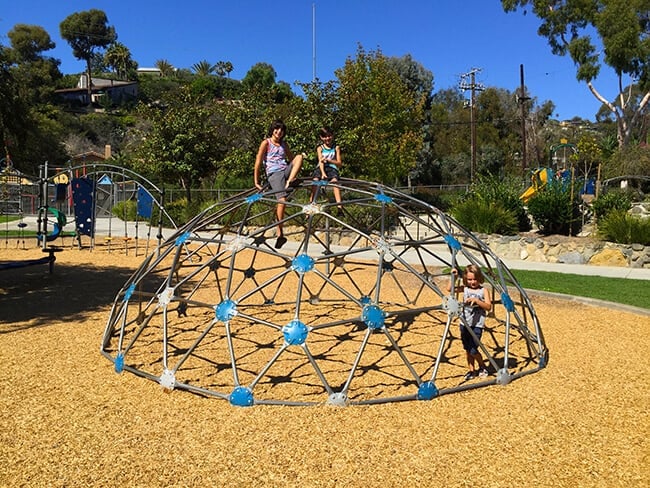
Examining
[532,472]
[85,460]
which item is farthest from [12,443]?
[532,472]

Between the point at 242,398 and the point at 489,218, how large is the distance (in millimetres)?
13561

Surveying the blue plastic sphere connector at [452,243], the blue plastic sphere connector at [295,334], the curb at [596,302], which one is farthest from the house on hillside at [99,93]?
the blue plastic sphere connector at [295,334]

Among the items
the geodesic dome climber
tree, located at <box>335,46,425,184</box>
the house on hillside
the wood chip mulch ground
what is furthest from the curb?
the house on hillside

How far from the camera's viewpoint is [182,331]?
690 cm

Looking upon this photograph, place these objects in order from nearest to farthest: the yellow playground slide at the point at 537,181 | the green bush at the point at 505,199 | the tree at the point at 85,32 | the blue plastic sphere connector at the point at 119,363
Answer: the blue plastic sphere connector at the point at 119,363
the green bush at the point at 505,199
the yellow playground slide at the point at 537,181
the tree at the point at 85,32

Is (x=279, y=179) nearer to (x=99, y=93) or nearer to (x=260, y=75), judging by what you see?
Result: (x=260, y=75)

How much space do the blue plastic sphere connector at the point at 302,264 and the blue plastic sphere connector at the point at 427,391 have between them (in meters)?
1.38

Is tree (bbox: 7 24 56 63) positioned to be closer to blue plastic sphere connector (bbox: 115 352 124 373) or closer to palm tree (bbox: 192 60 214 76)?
palm tree (bbox: 192 60 214 76)

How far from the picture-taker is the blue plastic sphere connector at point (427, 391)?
183 inches

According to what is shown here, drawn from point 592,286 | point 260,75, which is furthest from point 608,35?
point 260,75

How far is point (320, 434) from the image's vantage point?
3.93 m

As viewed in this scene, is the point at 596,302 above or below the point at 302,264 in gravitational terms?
below

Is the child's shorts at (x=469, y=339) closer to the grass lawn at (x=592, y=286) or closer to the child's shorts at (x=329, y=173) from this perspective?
the child's shorts at (x=329, y=173)

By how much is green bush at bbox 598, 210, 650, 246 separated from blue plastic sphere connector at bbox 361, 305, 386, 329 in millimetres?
12068
